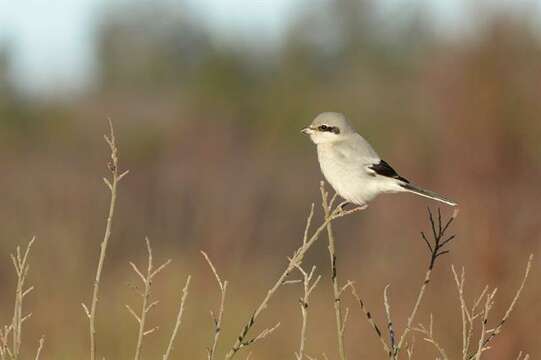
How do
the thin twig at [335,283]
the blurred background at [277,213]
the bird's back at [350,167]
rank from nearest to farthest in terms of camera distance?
the thin twig at [335,283] → the bird's back at [350,167] → the blurred background at [277,213]

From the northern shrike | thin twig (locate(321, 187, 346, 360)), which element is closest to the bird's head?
the northern shrike

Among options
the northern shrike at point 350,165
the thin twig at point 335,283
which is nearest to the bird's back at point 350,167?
the northern shrike at point 350,165

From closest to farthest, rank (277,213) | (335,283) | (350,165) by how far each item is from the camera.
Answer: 1. (335,283)
2. (350,165)
3. (277,213)

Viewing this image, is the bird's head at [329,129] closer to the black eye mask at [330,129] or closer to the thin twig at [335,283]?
the black eye mask at [330,129]

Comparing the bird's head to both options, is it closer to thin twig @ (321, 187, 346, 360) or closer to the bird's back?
the bird's back

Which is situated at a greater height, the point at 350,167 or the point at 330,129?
the point at 330,129

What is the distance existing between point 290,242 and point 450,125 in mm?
5830

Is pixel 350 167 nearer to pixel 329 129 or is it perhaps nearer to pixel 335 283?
pixel 329 129

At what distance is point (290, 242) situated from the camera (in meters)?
13.0

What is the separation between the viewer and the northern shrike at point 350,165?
4.25m

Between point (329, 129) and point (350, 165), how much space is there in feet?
0.60

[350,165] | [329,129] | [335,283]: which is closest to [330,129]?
[329,129]

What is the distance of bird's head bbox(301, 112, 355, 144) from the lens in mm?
4297

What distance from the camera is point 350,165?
4.29 meters
